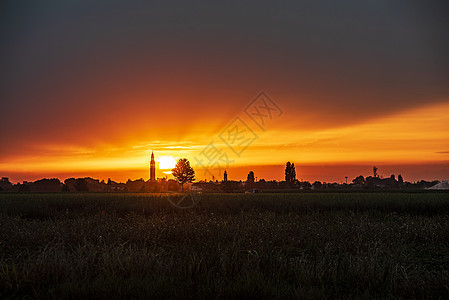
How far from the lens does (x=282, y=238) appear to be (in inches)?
497

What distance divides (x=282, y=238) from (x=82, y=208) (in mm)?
14828

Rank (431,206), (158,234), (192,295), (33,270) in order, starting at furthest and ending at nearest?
(431,206) < (158,234) < (33,270) < (192,295)

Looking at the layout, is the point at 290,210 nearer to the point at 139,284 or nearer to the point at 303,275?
the point at 303,275

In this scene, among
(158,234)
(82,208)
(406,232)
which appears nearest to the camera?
(158,234)

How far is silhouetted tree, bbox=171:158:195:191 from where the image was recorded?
344 feet

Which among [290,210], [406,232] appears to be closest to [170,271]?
[406,232]

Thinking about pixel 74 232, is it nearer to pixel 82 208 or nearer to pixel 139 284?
pixel 139 284

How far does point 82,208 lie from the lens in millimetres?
22672

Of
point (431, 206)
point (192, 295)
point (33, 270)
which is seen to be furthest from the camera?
point (431, 206)

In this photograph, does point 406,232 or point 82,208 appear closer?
point 406,232

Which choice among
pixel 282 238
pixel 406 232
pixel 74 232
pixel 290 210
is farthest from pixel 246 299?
pixel 290 210

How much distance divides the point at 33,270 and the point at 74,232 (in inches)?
239

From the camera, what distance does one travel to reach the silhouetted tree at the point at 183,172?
105 metres

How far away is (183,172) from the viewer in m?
105
